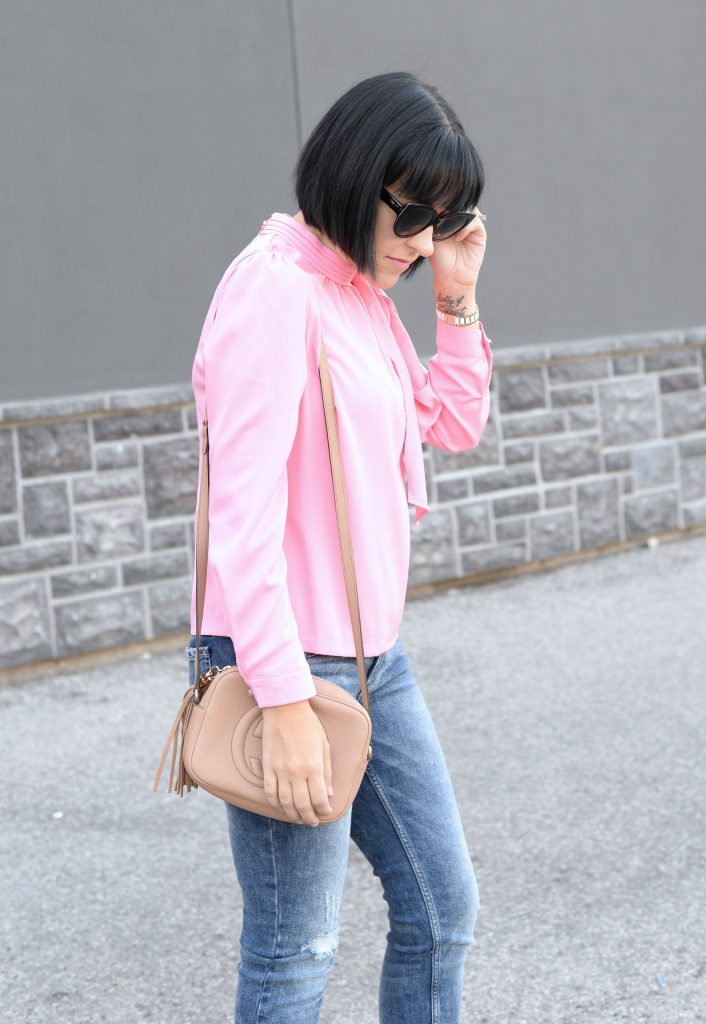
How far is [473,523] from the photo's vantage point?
6.45m

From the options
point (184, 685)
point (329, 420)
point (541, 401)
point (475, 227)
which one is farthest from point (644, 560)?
point (329, 420)

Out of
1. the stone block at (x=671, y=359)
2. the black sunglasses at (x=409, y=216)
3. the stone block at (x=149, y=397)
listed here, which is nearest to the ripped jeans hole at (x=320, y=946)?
the black sunglasses at (x=409, y=216)

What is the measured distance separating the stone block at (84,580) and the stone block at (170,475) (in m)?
0.32

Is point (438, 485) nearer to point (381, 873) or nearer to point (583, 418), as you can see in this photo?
point (583, 418)

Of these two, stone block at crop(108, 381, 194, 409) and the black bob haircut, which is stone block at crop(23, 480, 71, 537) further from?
the black bob haircut

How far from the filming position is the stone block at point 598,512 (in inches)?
270

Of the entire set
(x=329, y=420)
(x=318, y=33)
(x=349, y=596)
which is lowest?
(x=349, y=596)

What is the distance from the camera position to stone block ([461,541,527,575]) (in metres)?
6.46

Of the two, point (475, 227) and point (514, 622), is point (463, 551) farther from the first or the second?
point (475, 227)

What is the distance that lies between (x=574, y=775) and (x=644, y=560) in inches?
121

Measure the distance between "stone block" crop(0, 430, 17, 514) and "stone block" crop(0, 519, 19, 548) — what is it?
0.16ft

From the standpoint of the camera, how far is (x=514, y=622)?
5.87 metres

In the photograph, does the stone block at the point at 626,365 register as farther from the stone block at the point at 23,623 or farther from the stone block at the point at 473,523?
the stone block at the point at 23,623

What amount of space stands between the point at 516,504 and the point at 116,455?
223 centimetres
